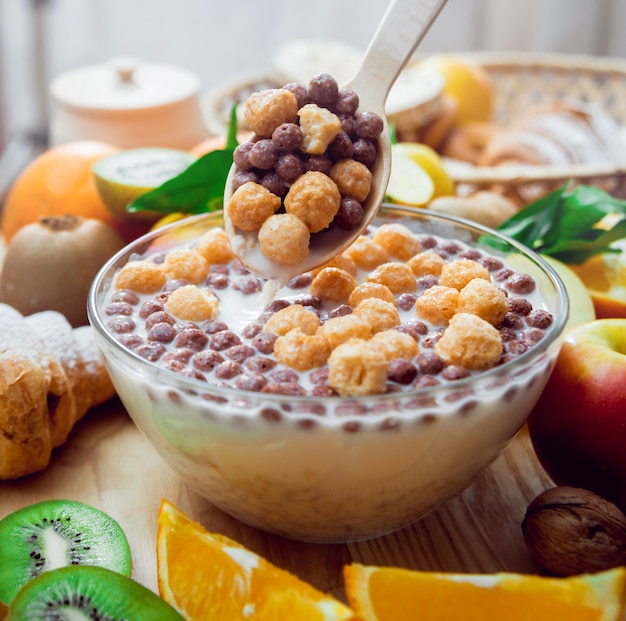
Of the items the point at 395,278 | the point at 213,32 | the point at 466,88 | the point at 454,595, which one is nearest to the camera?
the point at 454,595

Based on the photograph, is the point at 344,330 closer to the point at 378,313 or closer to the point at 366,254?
the point at 378,313

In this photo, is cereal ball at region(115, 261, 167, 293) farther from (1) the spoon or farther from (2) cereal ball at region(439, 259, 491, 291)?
(2) cereal ball at region(439, 259, 491, 291)

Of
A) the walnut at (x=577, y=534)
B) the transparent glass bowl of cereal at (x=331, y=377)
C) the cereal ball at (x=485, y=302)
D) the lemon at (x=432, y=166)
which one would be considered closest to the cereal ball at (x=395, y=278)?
the transparent glass bowl of cereal at (x=331, y=377)

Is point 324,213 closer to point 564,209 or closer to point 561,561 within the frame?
point 561,561

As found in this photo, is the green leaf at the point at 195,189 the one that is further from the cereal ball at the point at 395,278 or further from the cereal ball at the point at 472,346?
the cereal ball at the point at 472,346

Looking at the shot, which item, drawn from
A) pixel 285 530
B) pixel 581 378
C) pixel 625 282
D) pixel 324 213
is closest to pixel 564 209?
pixel 625 282

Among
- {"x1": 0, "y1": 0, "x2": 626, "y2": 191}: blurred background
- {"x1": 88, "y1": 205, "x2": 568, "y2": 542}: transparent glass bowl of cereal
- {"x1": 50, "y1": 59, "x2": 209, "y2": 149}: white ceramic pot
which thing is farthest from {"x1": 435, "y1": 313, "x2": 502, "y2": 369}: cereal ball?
{"x1": 0, "y1": 0, "x2": 626, "y2": 191}: blurred background

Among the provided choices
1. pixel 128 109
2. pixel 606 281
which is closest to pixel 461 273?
pixel 606 281
